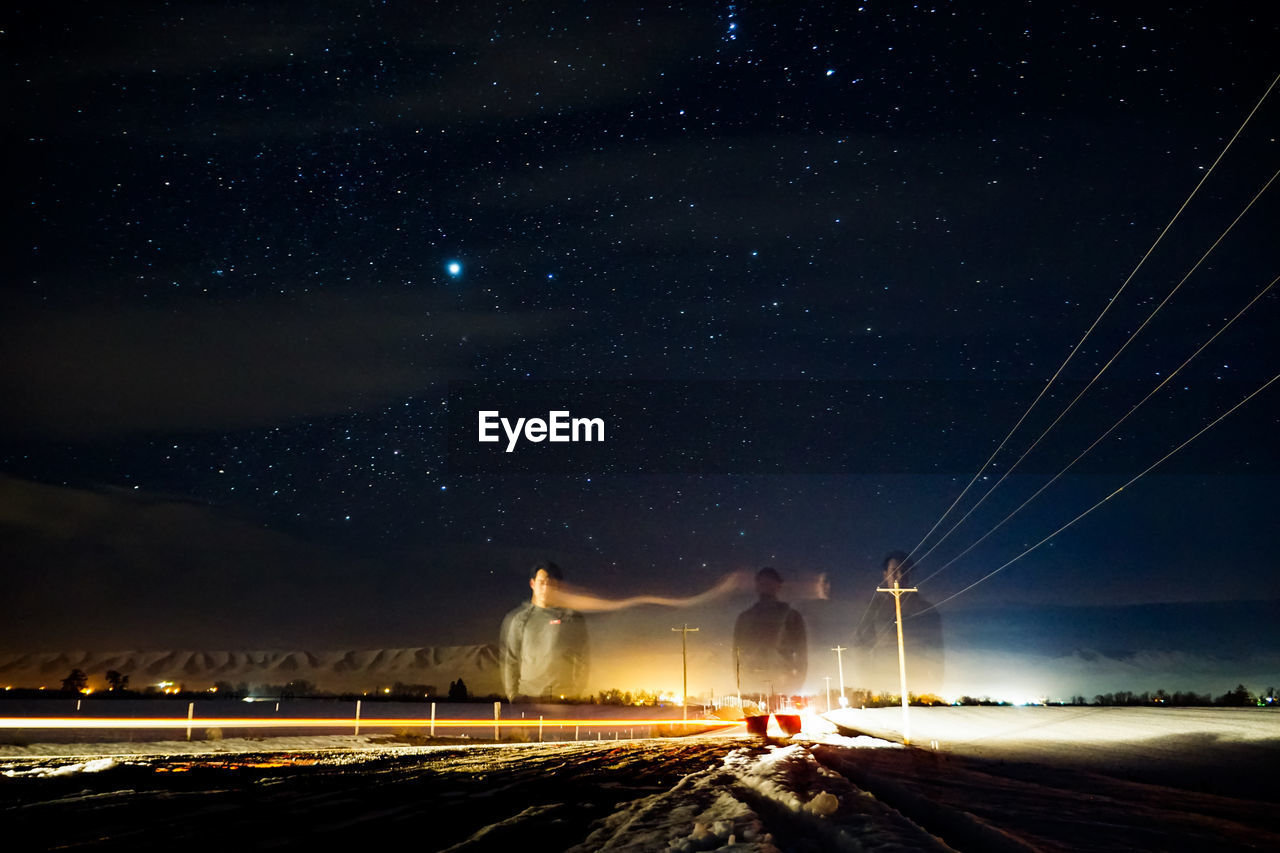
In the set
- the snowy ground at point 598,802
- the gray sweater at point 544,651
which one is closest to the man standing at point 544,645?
the gray sweater at point 544,651

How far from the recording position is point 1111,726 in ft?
194

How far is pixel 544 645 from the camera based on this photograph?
14725 centimetres

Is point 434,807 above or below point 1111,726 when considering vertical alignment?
above

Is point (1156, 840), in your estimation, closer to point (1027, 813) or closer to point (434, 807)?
point (1027, 813)

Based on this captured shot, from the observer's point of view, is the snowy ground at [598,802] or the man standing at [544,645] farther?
the man standing at [544,645]

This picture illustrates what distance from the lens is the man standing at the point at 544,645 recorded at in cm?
14275

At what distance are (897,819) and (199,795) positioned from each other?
476 inches

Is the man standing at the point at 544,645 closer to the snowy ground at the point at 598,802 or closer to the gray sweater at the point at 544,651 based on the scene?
the gray sweater at the point at 544,651

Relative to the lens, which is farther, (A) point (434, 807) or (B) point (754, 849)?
(A) point (434, 807)

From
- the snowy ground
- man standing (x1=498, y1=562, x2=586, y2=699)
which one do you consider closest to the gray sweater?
man standing (x1=498, y1=562, x2=586, y2=699)

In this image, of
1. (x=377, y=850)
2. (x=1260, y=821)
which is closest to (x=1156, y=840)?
(x=1260, y=821)

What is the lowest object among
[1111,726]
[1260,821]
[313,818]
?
[1111,726]

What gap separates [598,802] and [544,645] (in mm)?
138142

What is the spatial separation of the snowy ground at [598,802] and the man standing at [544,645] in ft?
375
